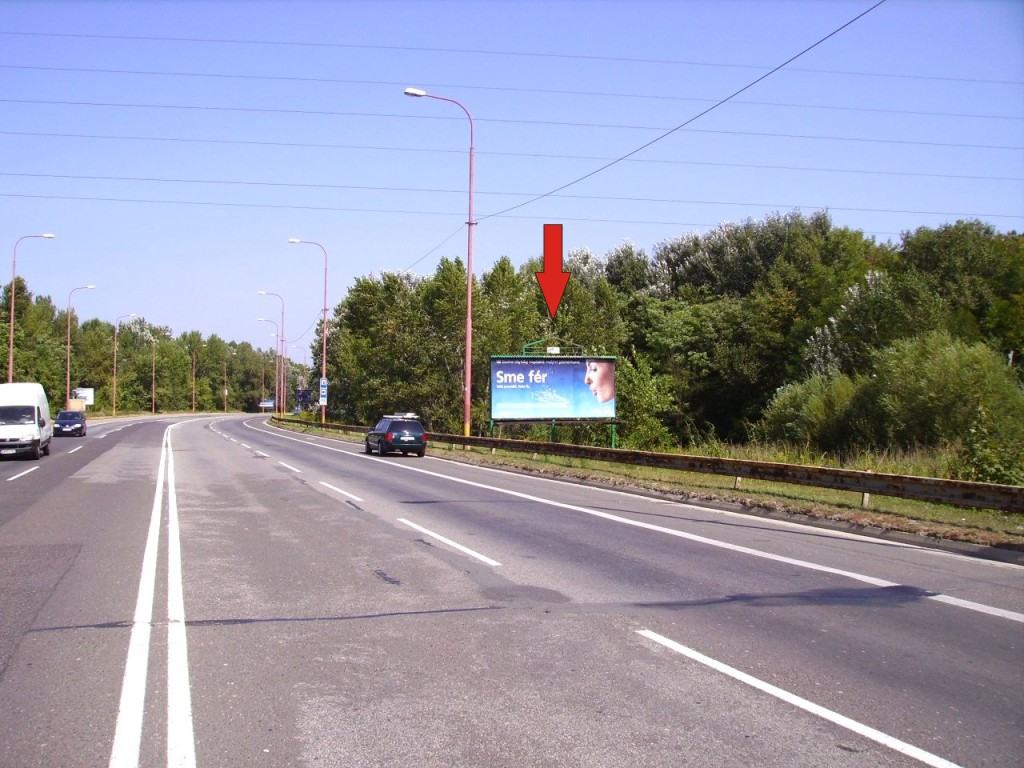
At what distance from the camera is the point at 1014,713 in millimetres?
5738

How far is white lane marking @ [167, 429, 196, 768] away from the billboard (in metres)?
23.8

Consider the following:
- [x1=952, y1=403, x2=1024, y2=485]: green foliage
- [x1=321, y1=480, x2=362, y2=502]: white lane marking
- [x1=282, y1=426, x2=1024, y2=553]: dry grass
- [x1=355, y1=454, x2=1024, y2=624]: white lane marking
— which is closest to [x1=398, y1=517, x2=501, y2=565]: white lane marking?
[x1=355, y1=454, x2=1024, y2=624]: white lane marking

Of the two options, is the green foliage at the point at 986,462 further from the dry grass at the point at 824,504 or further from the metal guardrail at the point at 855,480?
the metal guardrail at the point at 855,480

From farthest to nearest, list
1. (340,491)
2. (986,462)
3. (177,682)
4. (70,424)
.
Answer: (70,424)
(340,491)
(986,462)
(177,682)

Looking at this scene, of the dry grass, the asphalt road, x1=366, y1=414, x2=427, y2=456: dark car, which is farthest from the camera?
x1=366, y1=414, x2=427, y2=456: dark car

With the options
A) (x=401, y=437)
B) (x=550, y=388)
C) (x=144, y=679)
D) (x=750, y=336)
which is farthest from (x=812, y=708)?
(x=750, y=336)

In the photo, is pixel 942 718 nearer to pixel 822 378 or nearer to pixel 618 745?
pixel 618 745

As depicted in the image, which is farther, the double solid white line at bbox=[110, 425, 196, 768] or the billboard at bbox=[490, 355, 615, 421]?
the billboard at bbox=[490, 355, 615, 421]

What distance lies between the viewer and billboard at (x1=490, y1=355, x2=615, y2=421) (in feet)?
114

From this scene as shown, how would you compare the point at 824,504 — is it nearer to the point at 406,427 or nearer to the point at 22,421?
the point at 406,427

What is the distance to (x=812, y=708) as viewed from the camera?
575 cm

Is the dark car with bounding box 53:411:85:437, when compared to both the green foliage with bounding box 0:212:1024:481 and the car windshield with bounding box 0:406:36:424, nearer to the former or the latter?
the green foliage with bounding box 0:212:1024:481

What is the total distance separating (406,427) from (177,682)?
2901 cm

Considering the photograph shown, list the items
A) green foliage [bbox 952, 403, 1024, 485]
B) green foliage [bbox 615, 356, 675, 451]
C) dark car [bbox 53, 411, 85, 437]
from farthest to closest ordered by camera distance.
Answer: dark car [bbox 53, 411, 85, 437] < green foliage [bbox 615, 356, 675, 451] < green foliage [bbox 952, 403, 1024, 485]
